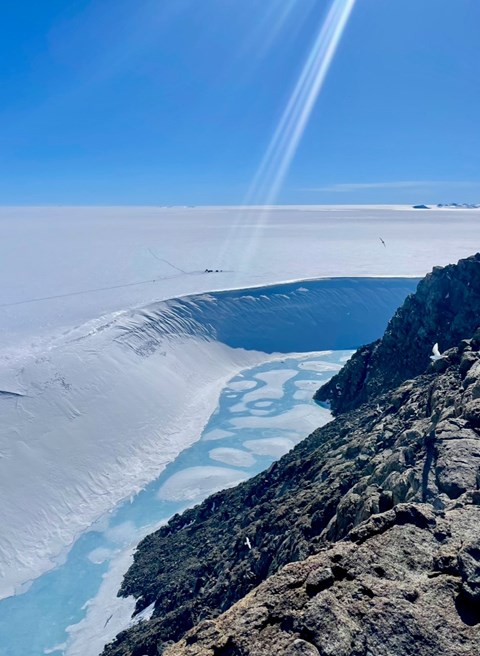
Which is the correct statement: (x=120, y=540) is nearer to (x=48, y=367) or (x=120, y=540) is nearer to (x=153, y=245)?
(x=48, y=367)

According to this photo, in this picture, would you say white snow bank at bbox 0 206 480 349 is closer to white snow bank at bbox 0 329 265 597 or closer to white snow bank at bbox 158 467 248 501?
white snow bank at bbox 0 329 265 597

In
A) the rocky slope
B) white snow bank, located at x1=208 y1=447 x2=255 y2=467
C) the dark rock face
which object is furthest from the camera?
white snow bank, located at x1=208 y1=447 x2=255 y2=467

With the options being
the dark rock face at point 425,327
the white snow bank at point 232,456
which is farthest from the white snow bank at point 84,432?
the dark rock face at point 425,327

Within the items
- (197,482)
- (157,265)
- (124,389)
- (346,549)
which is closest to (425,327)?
(197,482)

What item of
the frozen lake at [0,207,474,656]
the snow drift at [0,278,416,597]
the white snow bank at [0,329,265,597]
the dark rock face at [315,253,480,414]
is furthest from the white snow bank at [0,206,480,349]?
the dark rock face at [315,253,480,414]

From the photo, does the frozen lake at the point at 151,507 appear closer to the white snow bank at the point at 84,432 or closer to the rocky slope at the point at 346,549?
the white snow bank at the point at 84,432

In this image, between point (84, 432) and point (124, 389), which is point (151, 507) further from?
point (124, 389)
